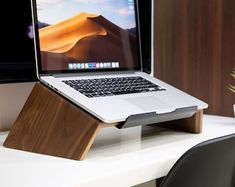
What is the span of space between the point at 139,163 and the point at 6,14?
0.56m

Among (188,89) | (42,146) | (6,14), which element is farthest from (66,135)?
(188,89)

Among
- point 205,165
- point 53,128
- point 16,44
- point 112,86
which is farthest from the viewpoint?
point 16,44

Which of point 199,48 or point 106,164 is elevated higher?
point 199,48

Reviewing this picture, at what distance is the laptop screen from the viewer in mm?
961

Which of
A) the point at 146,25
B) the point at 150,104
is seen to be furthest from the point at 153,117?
the point at 146,25

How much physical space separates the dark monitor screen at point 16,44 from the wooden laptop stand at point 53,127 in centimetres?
20

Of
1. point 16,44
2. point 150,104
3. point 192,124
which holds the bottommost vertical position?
point 192,124

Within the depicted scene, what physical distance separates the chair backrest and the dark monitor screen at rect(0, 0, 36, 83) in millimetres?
546

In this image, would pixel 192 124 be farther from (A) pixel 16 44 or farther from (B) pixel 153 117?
(A) pixel 16 44

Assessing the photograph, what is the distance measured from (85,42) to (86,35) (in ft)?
0.07

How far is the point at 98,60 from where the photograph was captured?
1068mm

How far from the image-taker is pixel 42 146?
86cm

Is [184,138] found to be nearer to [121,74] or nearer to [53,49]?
[121,74]

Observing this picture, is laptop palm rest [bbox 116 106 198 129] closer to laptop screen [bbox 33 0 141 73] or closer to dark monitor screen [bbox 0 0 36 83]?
laptop screen [bbox 33 0 141 73]
